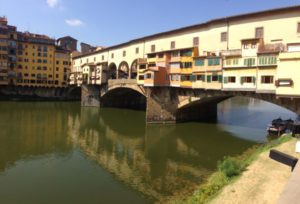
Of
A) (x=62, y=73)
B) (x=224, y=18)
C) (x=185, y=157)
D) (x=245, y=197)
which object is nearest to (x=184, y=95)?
(x=224, y=18)

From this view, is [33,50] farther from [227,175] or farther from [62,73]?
[227,175]

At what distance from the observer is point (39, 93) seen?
2753 inches

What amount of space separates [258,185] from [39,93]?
73583mm

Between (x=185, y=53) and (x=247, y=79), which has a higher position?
(x=185, y=53)

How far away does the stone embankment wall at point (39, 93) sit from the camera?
213ft

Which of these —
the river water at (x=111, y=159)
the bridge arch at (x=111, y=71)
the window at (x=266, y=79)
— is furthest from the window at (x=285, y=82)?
the bridge arch at (x=111, y=71)

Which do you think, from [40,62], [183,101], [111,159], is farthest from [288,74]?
[40,62]

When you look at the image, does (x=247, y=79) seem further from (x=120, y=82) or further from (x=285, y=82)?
(x=120, y=82)

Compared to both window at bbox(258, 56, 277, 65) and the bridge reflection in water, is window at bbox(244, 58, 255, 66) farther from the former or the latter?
the bridge reflection in water

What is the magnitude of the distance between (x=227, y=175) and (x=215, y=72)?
1807 centimetres

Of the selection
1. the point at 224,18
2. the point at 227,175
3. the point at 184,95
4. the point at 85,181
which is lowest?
the point at 85,181

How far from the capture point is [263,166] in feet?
43.8

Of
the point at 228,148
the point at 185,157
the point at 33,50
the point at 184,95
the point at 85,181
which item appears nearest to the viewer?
the point at 85,181

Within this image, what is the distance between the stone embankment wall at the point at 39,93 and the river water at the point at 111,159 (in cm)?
3681
